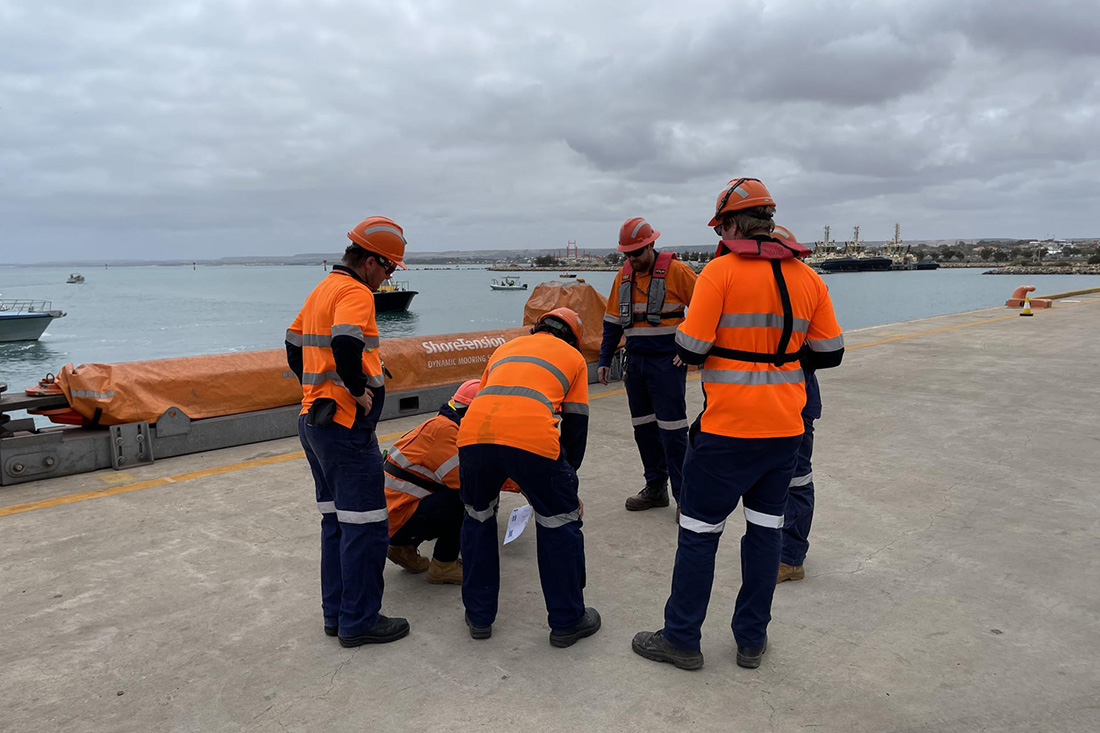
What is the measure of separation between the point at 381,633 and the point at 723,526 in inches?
65.1

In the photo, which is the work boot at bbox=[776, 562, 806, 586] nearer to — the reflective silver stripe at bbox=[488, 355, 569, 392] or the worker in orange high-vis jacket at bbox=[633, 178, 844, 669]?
the worker in orange high-vis jacket at bbox=[633, 178, 844, 669]

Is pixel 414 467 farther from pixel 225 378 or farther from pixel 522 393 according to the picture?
pixel 225 378

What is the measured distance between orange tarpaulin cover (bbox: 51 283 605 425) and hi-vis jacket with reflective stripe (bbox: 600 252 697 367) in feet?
7.94

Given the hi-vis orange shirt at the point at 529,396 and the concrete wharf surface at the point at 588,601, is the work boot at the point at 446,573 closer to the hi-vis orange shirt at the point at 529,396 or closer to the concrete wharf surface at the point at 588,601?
the concrete wharf surface at the point at 588,601

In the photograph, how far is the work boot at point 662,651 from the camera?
3.07 metres

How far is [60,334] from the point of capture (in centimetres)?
4734

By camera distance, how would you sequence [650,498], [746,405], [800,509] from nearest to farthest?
[746,405] < [800,509] < [650,498]

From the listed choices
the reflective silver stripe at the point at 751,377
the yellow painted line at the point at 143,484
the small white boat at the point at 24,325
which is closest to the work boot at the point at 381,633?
the reflective silver stripe at the point at 751,377

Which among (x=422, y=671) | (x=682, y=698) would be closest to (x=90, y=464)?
(x=422, y=671)

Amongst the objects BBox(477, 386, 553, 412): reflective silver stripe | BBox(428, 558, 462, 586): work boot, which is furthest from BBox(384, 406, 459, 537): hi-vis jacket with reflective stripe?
BBox(477, 386, 553, 412): reflective silver stripe

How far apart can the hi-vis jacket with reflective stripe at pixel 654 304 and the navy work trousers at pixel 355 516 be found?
2.27 m

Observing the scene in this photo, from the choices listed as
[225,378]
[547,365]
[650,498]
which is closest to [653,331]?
[650,498]

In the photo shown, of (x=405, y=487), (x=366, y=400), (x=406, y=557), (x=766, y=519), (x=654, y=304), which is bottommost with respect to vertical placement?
(x=406, y=557)

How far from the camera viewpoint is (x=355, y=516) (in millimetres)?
3299
